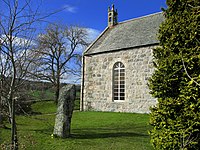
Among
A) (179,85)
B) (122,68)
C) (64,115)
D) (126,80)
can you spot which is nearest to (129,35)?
(122,68)

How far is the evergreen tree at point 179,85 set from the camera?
5012 millimetres

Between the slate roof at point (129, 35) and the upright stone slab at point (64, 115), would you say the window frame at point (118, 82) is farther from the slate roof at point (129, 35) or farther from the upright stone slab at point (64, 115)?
the upright stone slab at point (64, 115)

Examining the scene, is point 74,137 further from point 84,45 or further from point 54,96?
point 84,45

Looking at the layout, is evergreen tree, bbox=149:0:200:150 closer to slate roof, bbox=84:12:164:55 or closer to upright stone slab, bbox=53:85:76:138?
upright stone slab, bbox=53:85:76:138

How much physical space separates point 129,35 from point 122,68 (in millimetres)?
2613

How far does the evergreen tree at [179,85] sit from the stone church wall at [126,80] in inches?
367

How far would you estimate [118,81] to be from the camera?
17.7 metres

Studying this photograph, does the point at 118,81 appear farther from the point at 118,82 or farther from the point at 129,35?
the point at 129,35

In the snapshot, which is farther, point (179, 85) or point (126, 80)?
point (126, 80)

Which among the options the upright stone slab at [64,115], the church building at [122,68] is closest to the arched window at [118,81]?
the church building at [122,68]

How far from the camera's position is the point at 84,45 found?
3161 centimetres

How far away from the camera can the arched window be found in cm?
1758

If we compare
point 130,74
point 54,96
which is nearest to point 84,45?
point 54,96

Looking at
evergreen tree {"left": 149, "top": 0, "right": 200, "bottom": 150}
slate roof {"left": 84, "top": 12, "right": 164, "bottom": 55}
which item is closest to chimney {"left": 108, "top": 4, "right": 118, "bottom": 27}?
slate roof {"left": 84, "top": 12, "right": 164, "bottom": 55}
